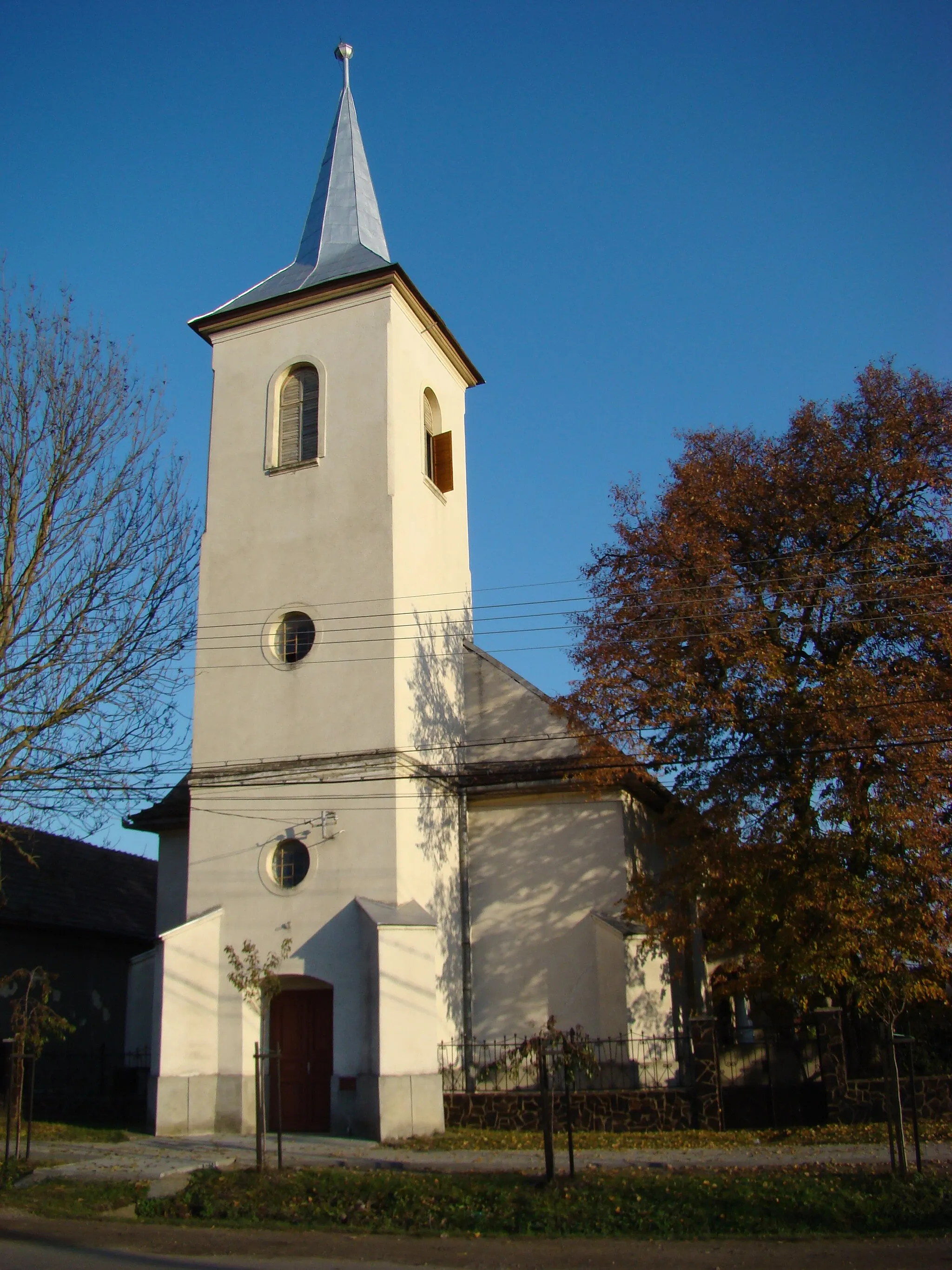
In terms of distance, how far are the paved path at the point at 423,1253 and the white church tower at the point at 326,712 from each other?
6.13m

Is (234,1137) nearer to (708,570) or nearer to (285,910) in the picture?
(285,910)

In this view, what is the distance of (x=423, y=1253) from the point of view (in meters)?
9.03

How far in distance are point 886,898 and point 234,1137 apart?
33.0 ft

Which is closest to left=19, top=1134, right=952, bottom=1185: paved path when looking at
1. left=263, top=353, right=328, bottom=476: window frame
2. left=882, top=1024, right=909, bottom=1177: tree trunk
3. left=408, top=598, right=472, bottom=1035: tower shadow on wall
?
left=882, top=1024, right=909, bottom=1177: tree trunk

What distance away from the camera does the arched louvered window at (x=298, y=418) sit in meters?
20.4

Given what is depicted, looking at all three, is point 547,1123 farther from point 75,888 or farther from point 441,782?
point 75,888

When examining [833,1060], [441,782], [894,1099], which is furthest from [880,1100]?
[441,782]

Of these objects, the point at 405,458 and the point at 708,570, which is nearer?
the point at 708,570

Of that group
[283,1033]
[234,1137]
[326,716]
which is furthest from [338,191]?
[234,1137]

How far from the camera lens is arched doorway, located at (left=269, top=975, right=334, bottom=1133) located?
16.8m

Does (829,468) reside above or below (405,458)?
below

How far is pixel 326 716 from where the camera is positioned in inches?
720

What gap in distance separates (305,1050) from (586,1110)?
174 inches

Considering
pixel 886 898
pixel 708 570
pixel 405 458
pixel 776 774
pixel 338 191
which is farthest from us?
pixel 338 191
